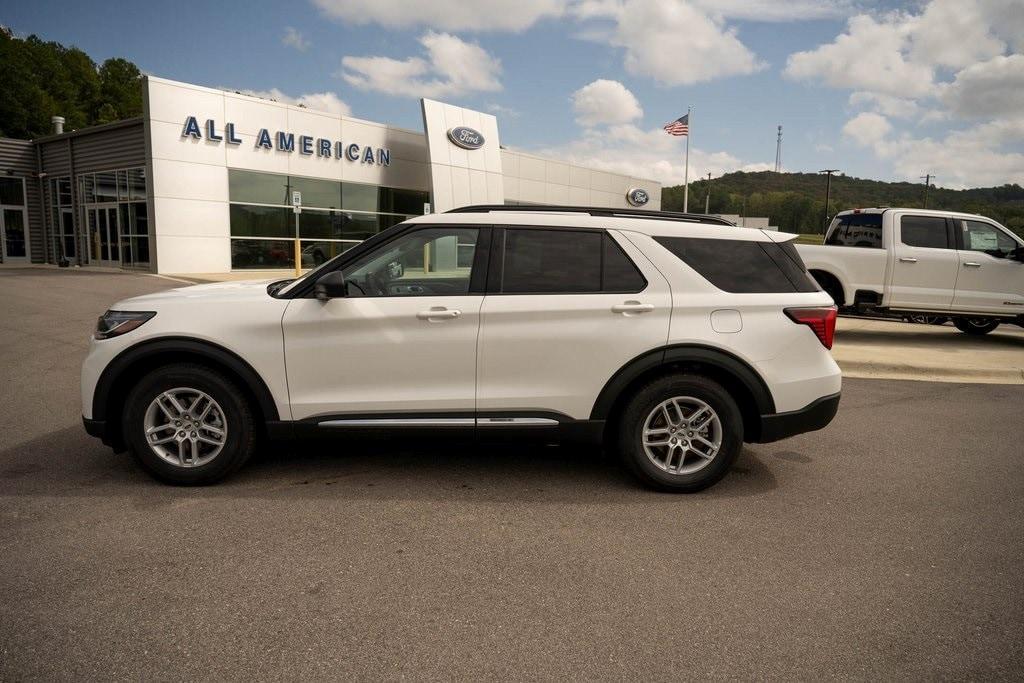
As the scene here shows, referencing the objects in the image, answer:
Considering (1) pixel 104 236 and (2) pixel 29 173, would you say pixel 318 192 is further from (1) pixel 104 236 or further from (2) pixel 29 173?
(2) pixel 29 173

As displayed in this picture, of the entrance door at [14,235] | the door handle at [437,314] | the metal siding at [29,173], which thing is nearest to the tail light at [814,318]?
the door handle at [437,314]

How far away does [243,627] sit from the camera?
265 centimetres

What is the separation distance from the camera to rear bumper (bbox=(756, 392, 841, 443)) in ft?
13.6

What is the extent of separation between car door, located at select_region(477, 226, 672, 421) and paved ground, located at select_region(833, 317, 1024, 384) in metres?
5.39

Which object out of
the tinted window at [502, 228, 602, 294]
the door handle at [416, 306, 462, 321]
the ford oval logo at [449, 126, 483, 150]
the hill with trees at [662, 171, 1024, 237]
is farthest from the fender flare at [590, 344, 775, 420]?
the hill with trees at [662, 171, 1024, 237]

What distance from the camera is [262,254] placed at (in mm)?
23844

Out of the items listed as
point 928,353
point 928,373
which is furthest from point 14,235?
point 928,373

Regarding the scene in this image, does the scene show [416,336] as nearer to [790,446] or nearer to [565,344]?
[565,344]

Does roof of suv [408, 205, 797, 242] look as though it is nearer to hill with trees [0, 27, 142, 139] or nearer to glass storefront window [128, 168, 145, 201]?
glass storefront window [128, 168, 145, 201]

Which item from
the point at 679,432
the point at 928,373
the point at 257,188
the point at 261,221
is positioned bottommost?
the point at 928,373

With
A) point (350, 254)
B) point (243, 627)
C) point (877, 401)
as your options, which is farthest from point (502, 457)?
point (877, 401)

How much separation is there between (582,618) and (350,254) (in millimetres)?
2496

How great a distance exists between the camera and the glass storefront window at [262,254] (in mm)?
23219

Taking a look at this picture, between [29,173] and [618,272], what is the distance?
104ft
